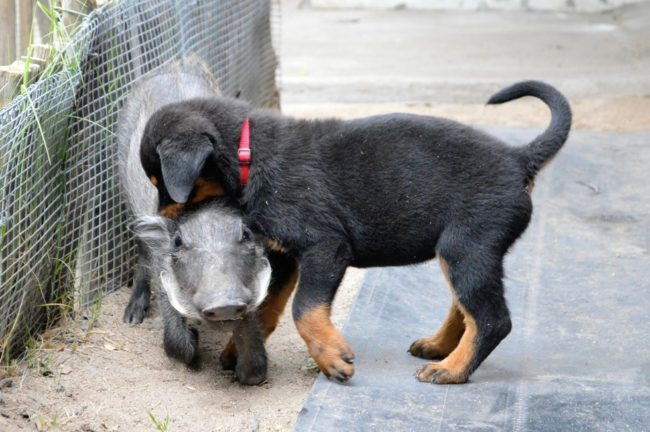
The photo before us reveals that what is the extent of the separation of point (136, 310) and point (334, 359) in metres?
1.58

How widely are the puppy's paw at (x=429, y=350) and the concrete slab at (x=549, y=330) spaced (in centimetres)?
8

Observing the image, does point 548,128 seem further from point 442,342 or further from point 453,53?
point 453,53

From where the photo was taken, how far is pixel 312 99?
11055 mm

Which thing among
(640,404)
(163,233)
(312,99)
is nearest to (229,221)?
(163,233)

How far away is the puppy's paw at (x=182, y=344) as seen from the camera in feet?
17.4

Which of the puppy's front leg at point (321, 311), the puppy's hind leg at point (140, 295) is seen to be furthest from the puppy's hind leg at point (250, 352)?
the puppy's hind leg at point (140, 295)

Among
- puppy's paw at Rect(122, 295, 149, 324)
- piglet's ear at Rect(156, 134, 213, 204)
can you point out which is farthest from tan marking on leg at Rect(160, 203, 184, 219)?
puppy's paw at Rect(122, 295, 149, 324)

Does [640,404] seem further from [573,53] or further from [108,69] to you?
[573,53]

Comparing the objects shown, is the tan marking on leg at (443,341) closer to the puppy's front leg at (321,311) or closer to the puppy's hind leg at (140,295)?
the puppy's front leg at (321,311)

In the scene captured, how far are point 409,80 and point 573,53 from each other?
7.35 ft

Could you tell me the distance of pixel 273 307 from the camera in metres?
5.45

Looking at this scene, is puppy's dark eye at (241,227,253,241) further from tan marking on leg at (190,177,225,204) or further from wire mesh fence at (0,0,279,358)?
wire mesh fence at (0,0,279,358)

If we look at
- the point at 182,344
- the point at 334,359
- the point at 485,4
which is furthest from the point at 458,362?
the point at 485,4

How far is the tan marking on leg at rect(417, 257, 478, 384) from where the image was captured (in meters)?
4.97
